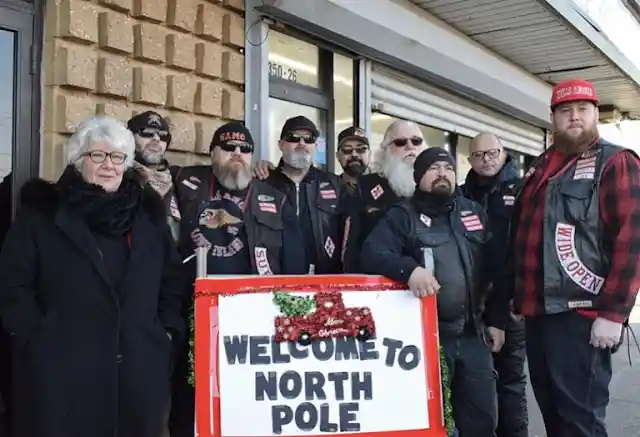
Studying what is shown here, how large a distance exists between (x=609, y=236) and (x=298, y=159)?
169 centimetres

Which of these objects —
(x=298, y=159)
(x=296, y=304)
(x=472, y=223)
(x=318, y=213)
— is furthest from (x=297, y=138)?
(x=296, y=304)

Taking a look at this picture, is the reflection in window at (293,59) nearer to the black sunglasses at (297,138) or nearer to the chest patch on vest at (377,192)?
the black sunglasses at (297,138)

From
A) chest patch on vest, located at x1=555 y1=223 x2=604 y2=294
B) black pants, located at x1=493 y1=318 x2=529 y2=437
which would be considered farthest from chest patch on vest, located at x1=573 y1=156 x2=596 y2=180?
black pants, located at x1=493 y1=318 x2=529 y2=437

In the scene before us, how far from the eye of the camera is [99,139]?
2773 mm

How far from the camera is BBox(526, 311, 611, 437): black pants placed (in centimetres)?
304

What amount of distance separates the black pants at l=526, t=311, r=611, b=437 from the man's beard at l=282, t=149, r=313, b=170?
1.53 meters

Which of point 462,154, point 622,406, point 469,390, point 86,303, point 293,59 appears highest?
point 293,59

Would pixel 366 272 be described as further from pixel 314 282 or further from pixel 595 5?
pixel 595 5

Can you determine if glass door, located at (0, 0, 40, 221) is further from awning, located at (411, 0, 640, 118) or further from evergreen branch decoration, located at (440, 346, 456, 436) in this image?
awning, located at (411, 0, 640, 118)

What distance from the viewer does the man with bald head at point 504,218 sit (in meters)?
4.11

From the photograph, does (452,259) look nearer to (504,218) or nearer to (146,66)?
(504,218)

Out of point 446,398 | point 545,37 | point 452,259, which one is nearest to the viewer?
point 446,398

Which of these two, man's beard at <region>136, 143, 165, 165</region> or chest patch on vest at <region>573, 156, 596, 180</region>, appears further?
man's beard at <region>136, 143, 165, 165</region>

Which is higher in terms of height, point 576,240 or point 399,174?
point 399,174
